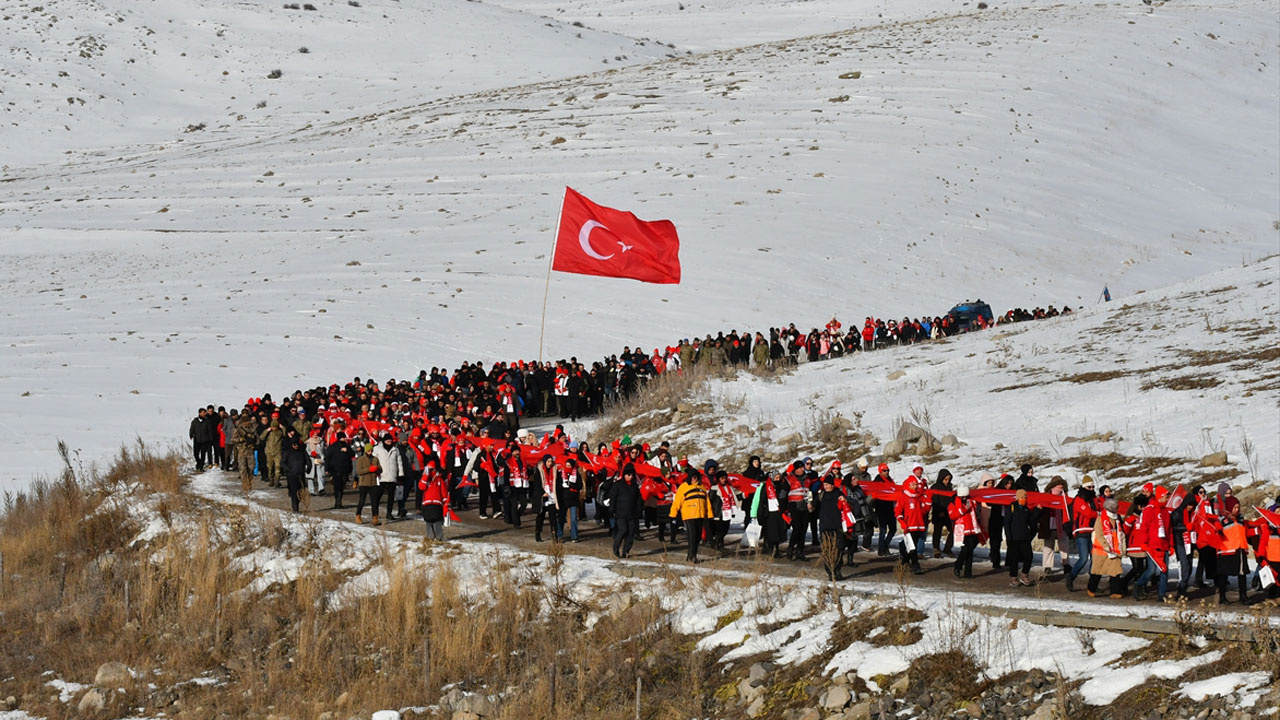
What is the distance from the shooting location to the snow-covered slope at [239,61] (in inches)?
3061

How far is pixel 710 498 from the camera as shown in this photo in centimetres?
1877

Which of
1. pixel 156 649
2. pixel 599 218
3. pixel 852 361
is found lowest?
pixel 156 649

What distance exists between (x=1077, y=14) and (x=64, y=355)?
65676 millimetres

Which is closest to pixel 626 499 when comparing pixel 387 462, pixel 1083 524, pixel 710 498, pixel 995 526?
pixel 710 498

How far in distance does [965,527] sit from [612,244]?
15.3 m

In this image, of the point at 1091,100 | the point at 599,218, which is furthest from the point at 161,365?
the point at 1091,100

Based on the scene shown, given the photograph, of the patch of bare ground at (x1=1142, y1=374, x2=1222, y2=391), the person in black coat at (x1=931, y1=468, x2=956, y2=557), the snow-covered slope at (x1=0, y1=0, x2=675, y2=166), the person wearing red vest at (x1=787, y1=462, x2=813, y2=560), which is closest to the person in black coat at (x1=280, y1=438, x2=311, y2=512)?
the person wearing red vest at (x1=787, y1=462, x2=813, y2=560)

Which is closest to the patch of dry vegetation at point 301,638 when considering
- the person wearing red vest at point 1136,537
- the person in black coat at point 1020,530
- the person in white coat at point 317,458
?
the person in white coat at point 317,458

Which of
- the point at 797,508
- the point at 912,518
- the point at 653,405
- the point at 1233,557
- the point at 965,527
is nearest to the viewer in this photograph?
the point at 1233,557

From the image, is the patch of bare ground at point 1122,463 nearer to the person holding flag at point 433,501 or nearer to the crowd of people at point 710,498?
the crowd of people at point 710,498

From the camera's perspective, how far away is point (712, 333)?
143 feet

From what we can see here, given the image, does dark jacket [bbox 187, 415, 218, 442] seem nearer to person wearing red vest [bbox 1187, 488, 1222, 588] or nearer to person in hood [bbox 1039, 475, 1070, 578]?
person in hood [bbox 1039, 475, 1070, 578]

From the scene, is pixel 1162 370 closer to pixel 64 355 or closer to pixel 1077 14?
pixel 64 355

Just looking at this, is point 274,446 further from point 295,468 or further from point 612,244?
point 612,244
